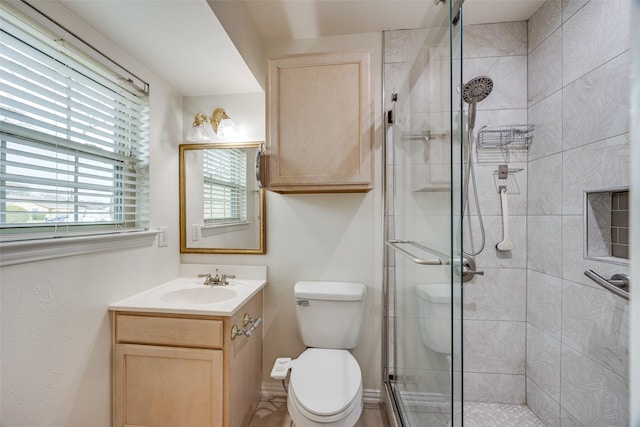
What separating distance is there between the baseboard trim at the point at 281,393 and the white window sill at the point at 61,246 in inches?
48.9

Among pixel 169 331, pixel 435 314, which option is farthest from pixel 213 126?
pixel 435 314

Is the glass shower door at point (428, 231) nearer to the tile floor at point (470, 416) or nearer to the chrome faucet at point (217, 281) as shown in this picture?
the tile floor at point (470, 416)

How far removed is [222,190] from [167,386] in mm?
1153

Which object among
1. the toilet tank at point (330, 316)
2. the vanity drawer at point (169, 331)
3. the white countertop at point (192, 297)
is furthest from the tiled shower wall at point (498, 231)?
the vanity drawer at point (169, 331)

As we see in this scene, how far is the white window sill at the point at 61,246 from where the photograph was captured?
1028mm

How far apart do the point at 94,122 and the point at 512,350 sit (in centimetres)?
263

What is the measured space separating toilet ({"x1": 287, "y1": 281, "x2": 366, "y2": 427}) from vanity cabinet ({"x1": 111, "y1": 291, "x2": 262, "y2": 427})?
339mm

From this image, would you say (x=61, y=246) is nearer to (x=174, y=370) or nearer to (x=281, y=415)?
(x=174, y=370)

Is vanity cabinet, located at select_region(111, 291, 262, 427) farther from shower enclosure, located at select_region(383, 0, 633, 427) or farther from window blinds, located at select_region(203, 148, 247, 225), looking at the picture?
shower enclosure, located at select_region(383, 0, 633, 427)

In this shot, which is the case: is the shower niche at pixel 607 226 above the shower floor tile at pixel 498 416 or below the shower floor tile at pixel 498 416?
above

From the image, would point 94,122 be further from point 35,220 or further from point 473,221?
point 473,221

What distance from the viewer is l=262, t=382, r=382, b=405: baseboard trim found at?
186cm

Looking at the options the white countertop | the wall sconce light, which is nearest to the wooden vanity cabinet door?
the white countertop

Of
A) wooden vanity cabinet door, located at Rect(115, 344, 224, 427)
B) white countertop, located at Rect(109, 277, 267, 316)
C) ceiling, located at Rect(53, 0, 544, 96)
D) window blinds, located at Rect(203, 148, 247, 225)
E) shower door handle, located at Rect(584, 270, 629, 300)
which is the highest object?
ceiling, located at Rect(53, 0, 544, 96)
